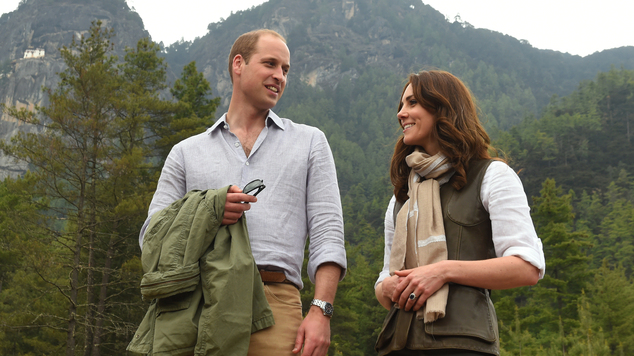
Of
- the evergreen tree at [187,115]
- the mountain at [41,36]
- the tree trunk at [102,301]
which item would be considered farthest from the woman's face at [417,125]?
the mountain at [41,36]

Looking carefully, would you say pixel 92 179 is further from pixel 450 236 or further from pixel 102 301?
pixel 450 236

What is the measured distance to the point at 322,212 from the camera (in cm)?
248

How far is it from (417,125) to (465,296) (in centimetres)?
76

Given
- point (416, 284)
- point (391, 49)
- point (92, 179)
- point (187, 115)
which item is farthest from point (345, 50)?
point (416, 284)

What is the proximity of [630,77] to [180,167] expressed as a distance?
9213cm

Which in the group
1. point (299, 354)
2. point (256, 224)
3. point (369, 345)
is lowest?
point (369, 345)

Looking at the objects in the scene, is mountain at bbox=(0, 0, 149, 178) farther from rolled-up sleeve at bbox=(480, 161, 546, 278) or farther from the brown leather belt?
rolled-up sleeve at bbox=(480, 161, 546, 278)

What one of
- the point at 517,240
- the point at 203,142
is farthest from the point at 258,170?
the point at 517,240

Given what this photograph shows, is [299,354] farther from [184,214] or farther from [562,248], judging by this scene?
[562,248]

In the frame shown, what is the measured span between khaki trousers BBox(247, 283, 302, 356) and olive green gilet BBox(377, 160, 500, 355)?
40 cm

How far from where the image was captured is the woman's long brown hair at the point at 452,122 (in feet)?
7.26

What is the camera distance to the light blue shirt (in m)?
2.38

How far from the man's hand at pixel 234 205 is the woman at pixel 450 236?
0.63 meters

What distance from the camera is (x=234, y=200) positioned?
215cm
